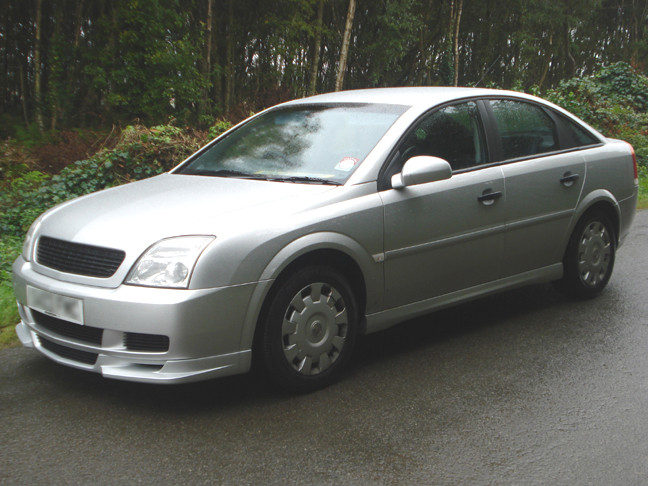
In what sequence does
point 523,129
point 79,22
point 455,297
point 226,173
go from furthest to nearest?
1. point 79,22
2. point 523,129
3. point 455,297
4. point 226,173

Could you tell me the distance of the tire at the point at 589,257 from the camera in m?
5.35

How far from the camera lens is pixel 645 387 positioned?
12.4 feet

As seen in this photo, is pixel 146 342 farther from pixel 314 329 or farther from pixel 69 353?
pixel 314 329

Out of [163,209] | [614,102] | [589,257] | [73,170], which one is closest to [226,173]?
[163,209]

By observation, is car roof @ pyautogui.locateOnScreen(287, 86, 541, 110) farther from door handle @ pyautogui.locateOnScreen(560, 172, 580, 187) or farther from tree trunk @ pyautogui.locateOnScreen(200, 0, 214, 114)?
tree trunk @ pyautogui.locateOnScreen(200, 0, 214, 114)

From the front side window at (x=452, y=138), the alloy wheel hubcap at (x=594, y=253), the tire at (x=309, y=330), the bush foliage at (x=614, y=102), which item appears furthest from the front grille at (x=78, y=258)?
the bush foliage at (x=614, y=102)

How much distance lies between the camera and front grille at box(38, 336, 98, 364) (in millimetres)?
3449

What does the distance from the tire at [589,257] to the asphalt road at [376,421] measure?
2.55ft

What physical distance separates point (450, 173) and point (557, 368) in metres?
1.33

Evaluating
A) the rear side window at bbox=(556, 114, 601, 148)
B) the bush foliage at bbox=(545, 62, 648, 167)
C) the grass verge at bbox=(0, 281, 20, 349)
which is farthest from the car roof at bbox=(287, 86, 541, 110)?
the bush foliage at bbox=(545, 62, 648, 167)

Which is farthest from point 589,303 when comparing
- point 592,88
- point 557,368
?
point 592,88

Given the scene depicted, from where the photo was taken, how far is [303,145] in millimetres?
4371

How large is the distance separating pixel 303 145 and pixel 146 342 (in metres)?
1.70

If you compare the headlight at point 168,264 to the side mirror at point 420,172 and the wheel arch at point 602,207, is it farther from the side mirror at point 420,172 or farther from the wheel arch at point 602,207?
the wheel arch at point 602,207
